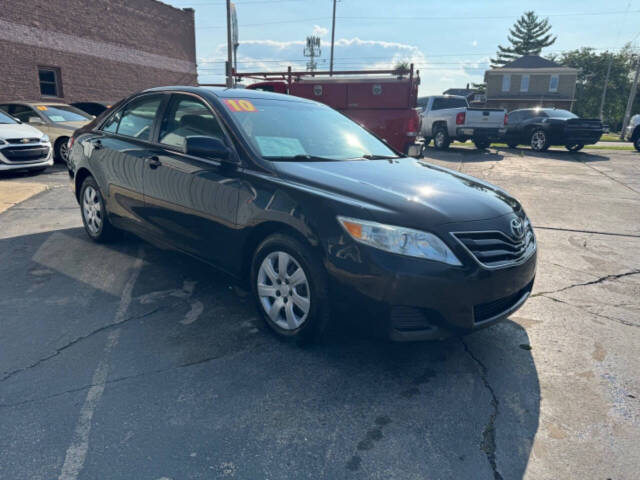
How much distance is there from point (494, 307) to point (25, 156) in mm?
10091

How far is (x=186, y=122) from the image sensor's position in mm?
3992

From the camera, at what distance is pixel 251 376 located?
9.37ft

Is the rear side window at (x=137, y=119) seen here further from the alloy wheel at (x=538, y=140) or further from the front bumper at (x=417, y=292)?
the alloy wheel at (x=538, y=140)

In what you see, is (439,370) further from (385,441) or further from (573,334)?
(573,334)

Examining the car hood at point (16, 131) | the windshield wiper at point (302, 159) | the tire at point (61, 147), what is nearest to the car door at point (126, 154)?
the windshield wiper at point (302, 159)

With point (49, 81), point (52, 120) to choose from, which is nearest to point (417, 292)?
point (52, 120)

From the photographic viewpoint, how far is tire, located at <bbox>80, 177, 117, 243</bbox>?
5027mm

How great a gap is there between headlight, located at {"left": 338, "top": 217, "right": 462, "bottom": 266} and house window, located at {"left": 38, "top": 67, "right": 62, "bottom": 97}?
21079 mm

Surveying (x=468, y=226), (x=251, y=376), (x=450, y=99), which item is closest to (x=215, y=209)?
(x=251, y=376)

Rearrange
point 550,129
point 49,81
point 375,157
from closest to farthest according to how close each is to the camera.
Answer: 1. point 375,157
2. point 550,129
3. point 49,81

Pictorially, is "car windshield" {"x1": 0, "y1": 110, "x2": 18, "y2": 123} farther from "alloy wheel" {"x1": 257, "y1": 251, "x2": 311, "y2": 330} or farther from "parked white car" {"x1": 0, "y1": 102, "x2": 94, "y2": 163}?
"alloy wheel" {"x1": 257, "y1": 251, "x2": 311, "y2": 330}

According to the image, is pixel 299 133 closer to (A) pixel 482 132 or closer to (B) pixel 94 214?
(B) pixel 94 214

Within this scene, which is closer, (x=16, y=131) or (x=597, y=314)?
(x=597, y=314)

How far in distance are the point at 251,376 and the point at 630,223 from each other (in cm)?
660
